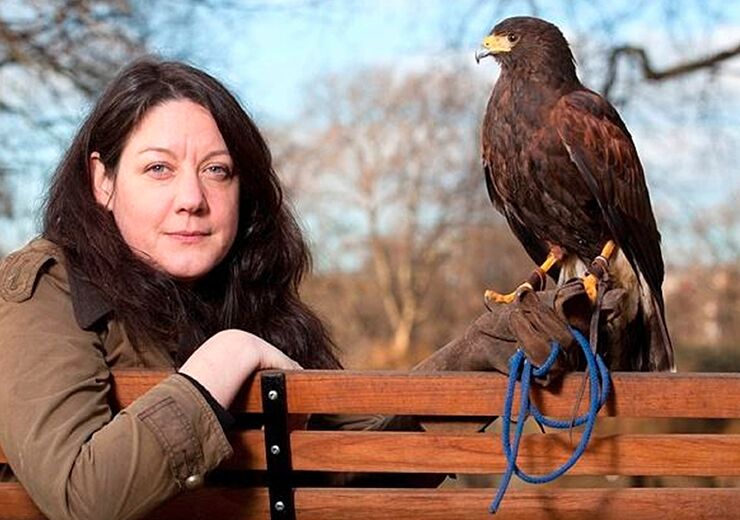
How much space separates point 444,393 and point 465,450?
12 cm

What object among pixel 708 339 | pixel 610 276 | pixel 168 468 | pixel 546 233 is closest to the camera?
pixel 168 468

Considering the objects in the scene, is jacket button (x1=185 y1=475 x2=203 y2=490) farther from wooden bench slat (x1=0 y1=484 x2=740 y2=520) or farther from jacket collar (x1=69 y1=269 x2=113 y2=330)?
jacket collar (x1=69 y1=269 x2=113 y2=330)

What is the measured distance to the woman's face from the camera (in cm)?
251

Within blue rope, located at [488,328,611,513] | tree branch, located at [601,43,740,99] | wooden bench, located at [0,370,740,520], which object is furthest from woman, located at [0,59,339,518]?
tree branch, located at [601,43,740,99]

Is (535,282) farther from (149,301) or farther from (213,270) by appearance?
(149,301)

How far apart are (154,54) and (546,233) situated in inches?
52.7

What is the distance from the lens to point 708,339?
1925cm

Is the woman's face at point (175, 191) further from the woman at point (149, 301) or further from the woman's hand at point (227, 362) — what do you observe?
the woman's hand at point (227, 362)

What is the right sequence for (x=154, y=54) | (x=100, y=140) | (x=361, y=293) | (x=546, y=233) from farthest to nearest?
(x=361, y=293)
(x=546, y=233)
(x=154, y=54)
(x=100, y=140)

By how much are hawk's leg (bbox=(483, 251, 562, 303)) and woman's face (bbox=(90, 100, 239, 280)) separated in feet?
2.15

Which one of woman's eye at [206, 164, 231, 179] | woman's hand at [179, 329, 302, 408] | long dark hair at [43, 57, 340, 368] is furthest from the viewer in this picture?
woman's eye at [206, 164, 231, 179]

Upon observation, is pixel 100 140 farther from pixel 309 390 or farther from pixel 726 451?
pixel 726 451

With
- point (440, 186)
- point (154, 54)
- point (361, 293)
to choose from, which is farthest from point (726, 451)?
point (361, 293)

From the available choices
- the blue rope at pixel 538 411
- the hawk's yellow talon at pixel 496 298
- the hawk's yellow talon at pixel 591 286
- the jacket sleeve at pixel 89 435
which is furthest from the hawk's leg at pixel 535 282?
the jacket sleeve at pixel 89 435
